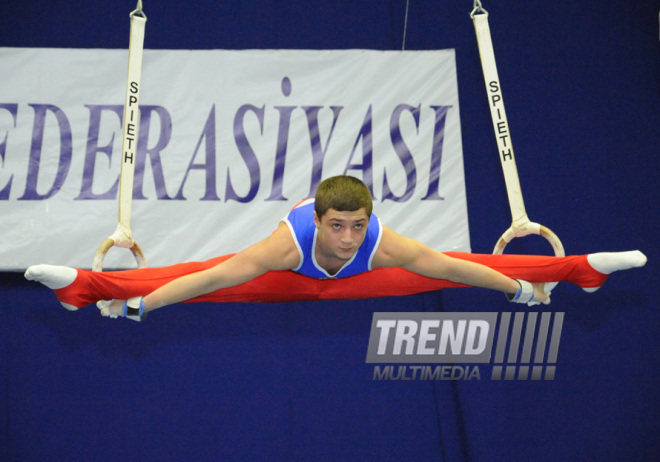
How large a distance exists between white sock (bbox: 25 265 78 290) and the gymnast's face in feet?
3.23

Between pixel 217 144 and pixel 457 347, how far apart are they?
1.81 m

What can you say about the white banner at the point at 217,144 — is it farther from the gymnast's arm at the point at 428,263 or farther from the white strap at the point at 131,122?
the gymnast's arm at the point at 428,263

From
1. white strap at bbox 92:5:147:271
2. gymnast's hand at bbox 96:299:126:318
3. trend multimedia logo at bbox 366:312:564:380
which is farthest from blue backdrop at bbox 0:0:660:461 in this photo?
gymnast's hand at bbox 96:299:126:318

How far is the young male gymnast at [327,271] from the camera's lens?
2.68 metres

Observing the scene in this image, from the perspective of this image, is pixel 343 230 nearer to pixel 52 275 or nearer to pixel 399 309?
pixel 52 275

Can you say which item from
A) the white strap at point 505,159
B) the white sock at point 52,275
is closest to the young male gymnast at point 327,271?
the white sock at point 52,275

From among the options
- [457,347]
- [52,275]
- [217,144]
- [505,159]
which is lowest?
[457,347]

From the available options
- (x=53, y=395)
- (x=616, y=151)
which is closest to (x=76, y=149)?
(x=53, y=395)

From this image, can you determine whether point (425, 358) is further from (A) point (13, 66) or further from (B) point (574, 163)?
(A) point (13, 66)

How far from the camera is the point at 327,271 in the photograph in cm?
302

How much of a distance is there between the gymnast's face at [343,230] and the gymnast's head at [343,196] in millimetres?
17

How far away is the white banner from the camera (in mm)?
3842

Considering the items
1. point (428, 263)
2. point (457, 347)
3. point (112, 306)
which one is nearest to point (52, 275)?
point (112, 306)

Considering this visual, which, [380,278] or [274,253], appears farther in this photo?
[380,278]
